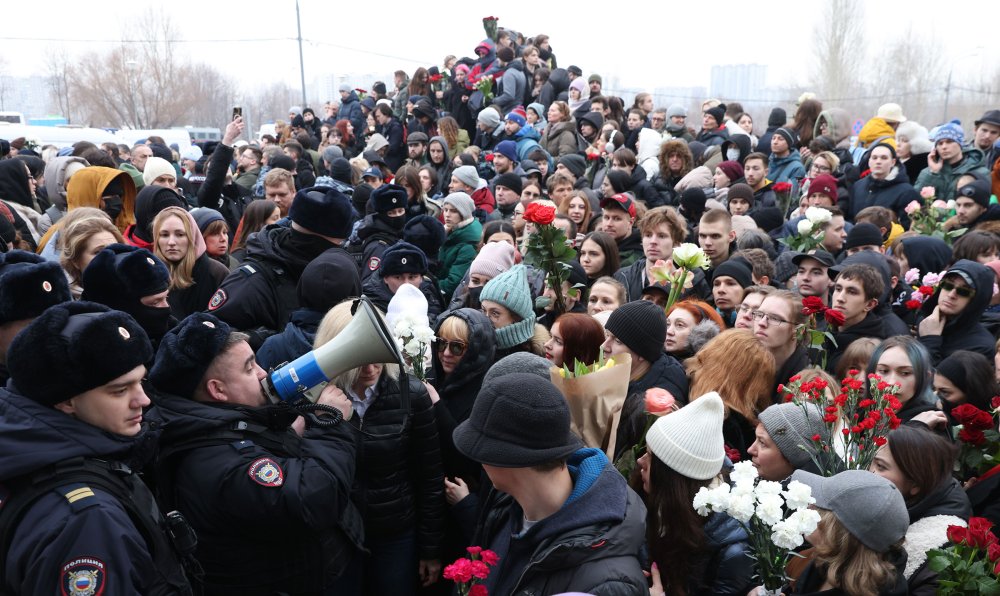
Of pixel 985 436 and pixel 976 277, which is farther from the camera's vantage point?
pixel 976 277

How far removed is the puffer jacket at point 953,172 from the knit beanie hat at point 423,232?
5.99 m

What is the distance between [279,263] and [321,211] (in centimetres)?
43

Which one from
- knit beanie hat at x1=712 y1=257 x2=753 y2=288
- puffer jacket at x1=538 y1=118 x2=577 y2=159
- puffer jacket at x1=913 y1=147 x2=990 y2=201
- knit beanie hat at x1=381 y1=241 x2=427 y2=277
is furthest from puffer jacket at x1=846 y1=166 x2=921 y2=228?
knit beanie hat at x1=381 y1=241 x2=427 y2=277

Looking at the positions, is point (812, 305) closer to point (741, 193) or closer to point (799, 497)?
point (799, 497)

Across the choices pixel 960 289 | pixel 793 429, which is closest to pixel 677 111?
pixel 960 289

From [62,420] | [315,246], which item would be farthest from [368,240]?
[62,420]

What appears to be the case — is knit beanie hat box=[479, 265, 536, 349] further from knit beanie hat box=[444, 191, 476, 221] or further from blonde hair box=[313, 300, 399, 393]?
knit beanie hat box=[444, 191, 476, 221]

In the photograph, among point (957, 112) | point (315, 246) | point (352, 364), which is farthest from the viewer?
point (957, 112)

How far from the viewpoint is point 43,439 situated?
2.29 meters

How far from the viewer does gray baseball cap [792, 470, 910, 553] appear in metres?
2.61

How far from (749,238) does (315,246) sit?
3996 mm

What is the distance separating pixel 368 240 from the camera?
665cm

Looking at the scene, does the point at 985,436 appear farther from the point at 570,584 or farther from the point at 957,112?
the point at 957,112

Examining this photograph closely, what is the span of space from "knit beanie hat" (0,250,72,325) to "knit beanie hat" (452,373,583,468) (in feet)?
7.12
